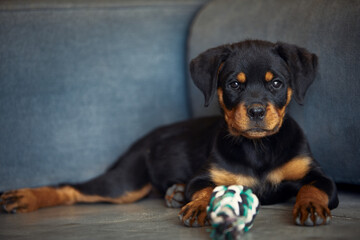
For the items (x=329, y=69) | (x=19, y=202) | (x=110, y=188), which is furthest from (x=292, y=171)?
(x=19, y=202)

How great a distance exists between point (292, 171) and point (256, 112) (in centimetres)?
50

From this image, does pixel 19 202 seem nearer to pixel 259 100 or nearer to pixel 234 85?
pixel 234 85

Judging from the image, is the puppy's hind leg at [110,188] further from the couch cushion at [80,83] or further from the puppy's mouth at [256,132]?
the puppy's mouth at [256,132]

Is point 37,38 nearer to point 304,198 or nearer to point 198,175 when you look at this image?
point 198,175

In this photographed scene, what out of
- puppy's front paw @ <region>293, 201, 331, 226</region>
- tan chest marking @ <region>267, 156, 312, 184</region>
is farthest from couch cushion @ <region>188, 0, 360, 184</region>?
puppy's front paw @ <region>293, 201, 331, 226</region>

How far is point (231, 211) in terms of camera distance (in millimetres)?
2258

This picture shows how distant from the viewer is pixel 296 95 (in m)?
3.16

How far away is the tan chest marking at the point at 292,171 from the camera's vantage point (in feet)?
10.3

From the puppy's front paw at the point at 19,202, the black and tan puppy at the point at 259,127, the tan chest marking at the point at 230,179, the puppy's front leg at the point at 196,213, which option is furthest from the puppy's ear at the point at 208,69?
the puppy's front paw at the point at 19,202

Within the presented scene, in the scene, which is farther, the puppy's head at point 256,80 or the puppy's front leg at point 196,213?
the puppy's head at point 256,80

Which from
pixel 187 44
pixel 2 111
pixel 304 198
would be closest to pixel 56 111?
pixel 2 111

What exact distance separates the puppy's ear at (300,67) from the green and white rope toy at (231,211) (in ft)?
3.25

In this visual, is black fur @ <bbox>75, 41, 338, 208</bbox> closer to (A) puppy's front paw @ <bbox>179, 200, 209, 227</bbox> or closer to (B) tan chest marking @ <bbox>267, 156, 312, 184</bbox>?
(B) tan chest marking @ <bbox>267, 156, 312, 184</bbox>

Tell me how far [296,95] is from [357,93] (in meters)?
0.44
